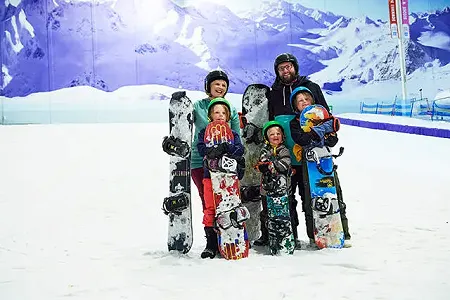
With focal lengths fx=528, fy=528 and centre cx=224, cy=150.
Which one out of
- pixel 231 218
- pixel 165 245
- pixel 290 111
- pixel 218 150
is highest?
pixel 290 111

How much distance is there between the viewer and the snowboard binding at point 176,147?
7.80ft

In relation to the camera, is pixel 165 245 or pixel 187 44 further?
pixel 187 44

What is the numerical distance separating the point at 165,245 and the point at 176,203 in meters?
0.36

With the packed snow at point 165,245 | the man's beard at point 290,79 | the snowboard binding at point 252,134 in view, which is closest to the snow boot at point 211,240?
the packed snow at point 165,245

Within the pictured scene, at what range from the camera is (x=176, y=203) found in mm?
2389

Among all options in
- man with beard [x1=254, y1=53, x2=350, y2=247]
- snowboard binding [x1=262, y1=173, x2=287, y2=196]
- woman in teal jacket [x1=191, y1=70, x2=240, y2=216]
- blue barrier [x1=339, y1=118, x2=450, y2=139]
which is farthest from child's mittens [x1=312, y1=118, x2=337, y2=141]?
blue barrier [x1=339, y1=118, x2=450, y2=139]

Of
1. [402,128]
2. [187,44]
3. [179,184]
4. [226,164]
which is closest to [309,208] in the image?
[226,164]

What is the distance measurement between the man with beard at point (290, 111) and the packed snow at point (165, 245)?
0.47 ft

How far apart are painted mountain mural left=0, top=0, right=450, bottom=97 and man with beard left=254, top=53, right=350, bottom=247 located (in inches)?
365

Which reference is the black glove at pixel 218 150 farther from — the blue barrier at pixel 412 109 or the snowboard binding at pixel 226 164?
the blue barrier at pixel 412 109

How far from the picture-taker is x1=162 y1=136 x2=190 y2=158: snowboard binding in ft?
7.80

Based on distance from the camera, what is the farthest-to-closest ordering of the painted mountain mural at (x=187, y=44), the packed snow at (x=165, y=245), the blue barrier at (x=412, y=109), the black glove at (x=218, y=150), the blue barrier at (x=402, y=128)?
the painted mountain mural at (x=187, y=44) < the blue barrier at (x=412, y=109) < the blue barrier at (x=402, y=128) < the black glove at (x=218, y=150) < the packed snow at (x=165, y=245)

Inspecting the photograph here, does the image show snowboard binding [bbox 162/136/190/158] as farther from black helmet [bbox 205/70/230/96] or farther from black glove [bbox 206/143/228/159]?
black helmet [bbox 205/70/230/96]

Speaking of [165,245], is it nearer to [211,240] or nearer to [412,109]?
[211,240]
